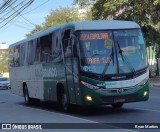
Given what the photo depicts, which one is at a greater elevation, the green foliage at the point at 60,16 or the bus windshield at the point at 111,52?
the green foliage at the point at 60,16

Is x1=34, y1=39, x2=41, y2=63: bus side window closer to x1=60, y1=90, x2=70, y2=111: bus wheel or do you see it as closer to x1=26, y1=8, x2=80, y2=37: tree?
x1=60, y1=90, x2=70, y2=111: bus wheel

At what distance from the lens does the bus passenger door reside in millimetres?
16328

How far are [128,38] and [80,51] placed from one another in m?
1.66

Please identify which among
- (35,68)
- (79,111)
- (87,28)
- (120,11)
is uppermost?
(120,11)

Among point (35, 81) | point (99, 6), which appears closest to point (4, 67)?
point (99, 6)

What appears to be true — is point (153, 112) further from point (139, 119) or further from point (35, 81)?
point (35, 81)

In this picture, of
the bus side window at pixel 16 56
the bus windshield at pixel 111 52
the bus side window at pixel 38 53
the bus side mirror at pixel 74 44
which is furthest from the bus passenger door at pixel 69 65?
the bus side window at pixel 16 56

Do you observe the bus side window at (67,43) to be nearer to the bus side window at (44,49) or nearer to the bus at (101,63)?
the bus at (101,63)

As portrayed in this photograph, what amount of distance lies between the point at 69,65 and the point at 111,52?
1562 millimetres

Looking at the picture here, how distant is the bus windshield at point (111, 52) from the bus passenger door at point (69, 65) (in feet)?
2.45

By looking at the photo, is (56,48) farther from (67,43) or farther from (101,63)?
(101,63)

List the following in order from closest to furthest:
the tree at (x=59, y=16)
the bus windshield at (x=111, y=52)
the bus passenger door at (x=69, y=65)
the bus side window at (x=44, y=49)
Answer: the bus windshield at (x=111, y=52)
the bus passenger door at (x=69, y=65)
the bus side window at (x=44, y=49)
the tree at (x=59, y=16)

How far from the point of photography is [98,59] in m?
15.7

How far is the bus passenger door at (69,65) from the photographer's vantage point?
16.3 m
